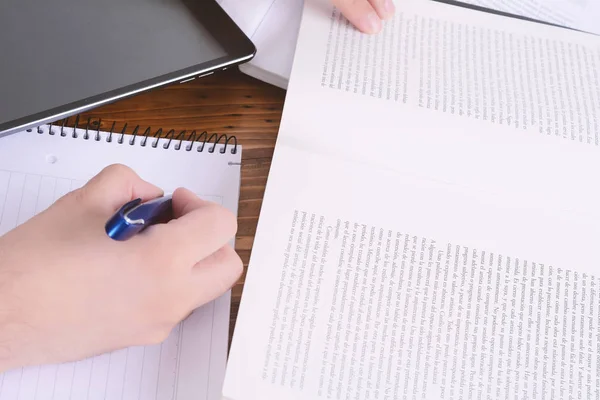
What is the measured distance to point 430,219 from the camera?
0.59 meters

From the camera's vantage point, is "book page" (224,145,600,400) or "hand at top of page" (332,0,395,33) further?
"hand at top of page" (332,0,395,33)

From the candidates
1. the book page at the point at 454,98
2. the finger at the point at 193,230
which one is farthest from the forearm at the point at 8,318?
the book page at the point at 454,98

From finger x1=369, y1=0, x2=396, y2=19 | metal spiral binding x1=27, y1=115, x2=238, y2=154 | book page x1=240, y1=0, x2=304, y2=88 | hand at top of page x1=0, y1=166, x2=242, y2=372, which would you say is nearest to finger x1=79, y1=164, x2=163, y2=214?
hand at top of page x1=0, y1=166, x2=242, y2=372

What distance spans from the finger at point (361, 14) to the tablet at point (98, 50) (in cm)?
12

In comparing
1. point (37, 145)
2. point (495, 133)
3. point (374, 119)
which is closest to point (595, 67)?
point (495, 133)

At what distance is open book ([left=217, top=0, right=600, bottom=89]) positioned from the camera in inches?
26.8

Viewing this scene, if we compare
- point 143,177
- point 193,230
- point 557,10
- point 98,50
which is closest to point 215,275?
point 193,230

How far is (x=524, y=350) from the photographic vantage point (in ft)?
1.76

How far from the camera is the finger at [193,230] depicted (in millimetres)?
493

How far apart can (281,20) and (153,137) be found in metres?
0.21

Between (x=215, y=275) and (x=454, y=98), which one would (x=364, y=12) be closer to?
(x=454, y=98)

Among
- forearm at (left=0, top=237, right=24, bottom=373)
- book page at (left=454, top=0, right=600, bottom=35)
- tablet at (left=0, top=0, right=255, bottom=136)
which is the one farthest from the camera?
book page at (left=454, top=0, right=600, bottom=35)

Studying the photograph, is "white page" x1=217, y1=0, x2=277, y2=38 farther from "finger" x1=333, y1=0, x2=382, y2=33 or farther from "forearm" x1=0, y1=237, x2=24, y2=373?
"forearm" x1=0, y1=237, x2=24, y2=373

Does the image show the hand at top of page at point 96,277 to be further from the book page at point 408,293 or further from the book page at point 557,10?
the book page at point 557,10
